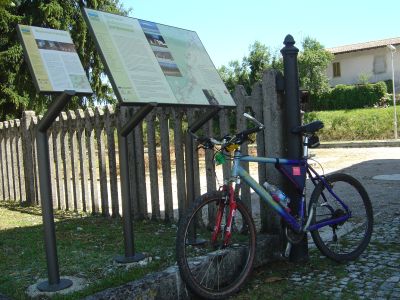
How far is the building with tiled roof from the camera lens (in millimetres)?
40594

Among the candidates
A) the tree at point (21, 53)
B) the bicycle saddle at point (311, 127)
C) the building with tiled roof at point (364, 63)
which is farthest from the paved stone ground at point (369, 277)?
the building with tiled roof at point (364, 63)

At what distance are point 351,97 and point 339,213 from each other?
31.1 m

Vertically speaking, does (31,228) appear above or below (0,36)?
below

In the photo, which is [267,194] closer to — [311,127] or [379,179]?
[311,127]

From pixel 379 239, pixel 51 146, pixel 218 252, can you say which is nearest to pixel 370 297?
pixel 218 252

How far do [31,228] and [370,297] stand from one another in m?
4.06

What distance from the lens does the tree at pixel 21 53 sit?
596 inches

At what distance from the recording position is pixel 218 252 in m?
3.55

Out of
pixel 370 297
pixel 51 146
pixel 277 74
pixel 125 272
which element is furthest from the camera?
pixel 51 146

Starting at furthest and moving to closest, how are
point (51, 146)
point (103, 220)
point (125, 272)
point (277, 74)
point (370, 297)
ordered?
point (51, 146) < point (103, 220) < point (277, 74) < point (125, 272) < point (370, 297)

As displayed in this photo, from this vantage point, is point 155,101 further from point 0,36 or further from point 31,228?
point 0,36

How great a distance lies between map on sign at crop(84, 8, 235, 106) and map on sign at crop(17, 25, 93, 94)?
0.86ft

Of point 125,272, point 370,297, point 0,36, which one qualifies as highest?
point 0,36

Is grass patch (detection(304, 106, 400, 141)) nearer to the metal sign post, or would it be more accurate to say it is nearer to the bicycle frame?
the bicycle frame
